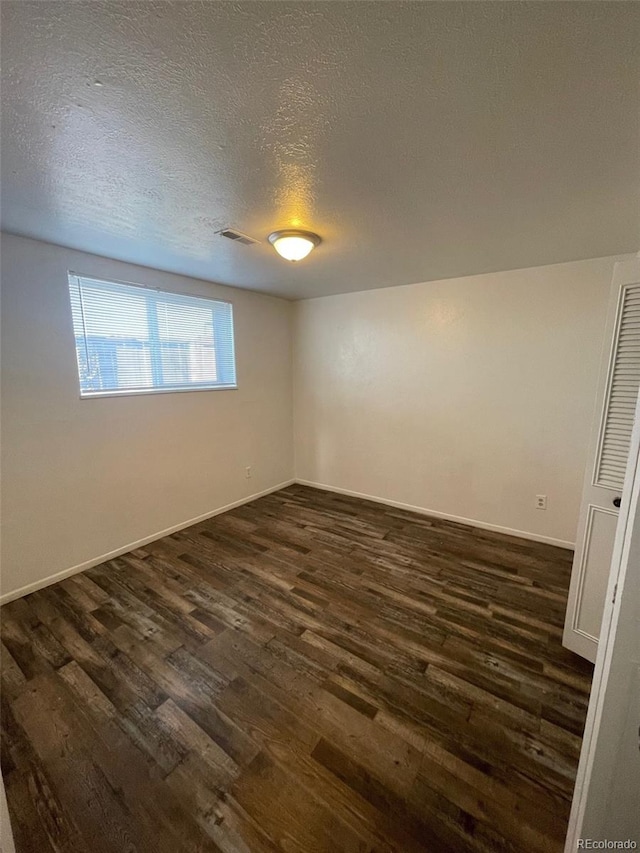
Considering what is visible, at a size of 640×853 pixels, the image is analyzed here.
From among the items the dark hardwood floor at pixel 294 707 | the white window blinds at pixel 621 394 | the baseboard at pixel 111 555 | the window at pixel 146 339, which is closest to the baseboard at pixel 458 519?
the dark hardwood floor at pixel 294 707

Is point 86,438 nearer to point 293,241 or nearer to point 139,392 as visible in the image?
point 139,392

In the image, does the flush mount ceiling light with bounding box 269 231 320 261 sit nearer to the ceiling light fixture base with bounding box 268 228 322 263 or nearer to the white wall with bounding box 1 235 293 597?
the ceiling light fixture base with bounding box 268 228 322 263

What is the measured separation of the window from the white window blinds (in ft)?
10.6

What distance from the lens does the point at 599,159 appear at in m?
1.32

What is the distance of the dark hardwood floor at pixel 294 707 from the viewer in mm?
1138

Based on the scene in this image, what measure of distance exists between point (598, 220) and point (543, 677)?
2.53 m

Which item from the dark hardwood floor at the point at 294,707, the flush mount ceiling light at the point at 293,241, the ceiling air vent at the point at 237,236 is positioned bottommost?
the dark hardwood floor at the point at 294,707

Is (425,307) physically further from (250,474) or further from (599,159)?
(250,474)

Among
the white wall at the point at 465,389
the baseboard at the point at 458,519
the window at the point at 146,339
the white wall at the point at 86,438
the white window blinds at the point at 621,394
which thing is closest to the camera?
the white window blinds at the point at 621,394

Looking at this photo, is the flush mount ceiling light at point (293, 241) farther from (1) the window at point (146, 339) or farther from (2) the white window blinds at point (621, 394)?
(2) the white window blinds at point (621, 394)

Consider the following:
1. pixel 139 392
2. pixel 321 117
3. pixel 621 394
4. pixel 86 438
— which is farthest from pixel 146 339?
pixel 621 394

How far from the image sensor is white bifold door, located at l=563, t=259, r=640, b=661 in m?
1.55

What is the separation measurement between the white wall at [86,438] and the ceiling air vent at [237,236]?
1.19 m

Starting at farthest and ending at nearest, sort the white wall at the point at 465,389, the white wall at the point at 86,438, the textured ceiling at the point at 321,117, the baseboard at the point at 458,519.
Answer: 1. the baseboard at the point at 458,519
2. the white wall at the point at 465,389
3. the white wall at the point at 86,438
4. the textured ceiling at the point at 321,117
